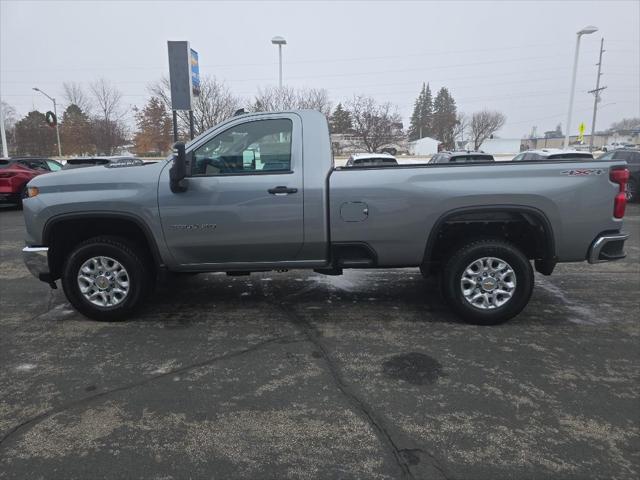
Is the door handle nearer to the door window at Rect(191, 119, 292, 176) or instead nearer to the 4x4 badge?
the door window at Rect(191, 119, 292, 176)

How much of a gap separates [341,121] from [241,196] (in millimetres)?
26084

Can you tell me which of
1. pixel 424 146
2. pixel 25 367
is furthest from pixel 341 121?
pixel 424 146

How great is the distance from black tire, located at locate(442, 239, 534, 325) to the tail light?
3.03 feet

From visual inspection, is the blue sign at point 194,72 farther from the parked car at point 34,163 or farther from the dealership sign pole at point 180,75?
the parked car at point 34,163

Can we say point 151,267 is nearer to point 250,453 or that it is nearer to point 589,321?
point 250,453

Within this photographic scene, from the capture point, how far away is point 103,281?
4.46 meters

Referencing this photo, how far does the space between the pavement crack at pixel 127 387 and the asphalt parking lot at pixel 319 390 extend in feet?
0.05

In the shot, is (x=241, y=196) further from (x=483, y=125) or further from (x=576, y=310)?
(x=483, y=125)

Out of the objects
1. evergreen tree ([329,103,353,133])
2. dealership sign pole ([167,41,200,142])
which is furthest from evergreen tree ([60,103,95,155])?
dealership sign pole ([167,41,200,142])

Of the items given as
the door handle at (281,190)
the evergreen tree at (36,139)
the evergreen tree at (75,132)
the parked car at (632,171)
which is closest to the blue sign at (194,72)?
the door handle at (281,190)

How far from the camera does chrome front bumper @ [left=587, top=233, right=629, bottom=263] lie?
421 centimetres

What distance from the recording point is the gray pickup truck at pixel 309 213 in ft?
13.6

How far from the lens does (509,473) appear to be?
2391 mm

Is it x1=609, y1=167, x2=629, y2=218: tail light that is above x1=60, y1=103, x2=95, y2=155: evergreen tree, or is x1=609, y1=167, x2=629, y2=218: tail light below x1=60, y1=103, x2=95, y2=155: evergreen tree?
below
